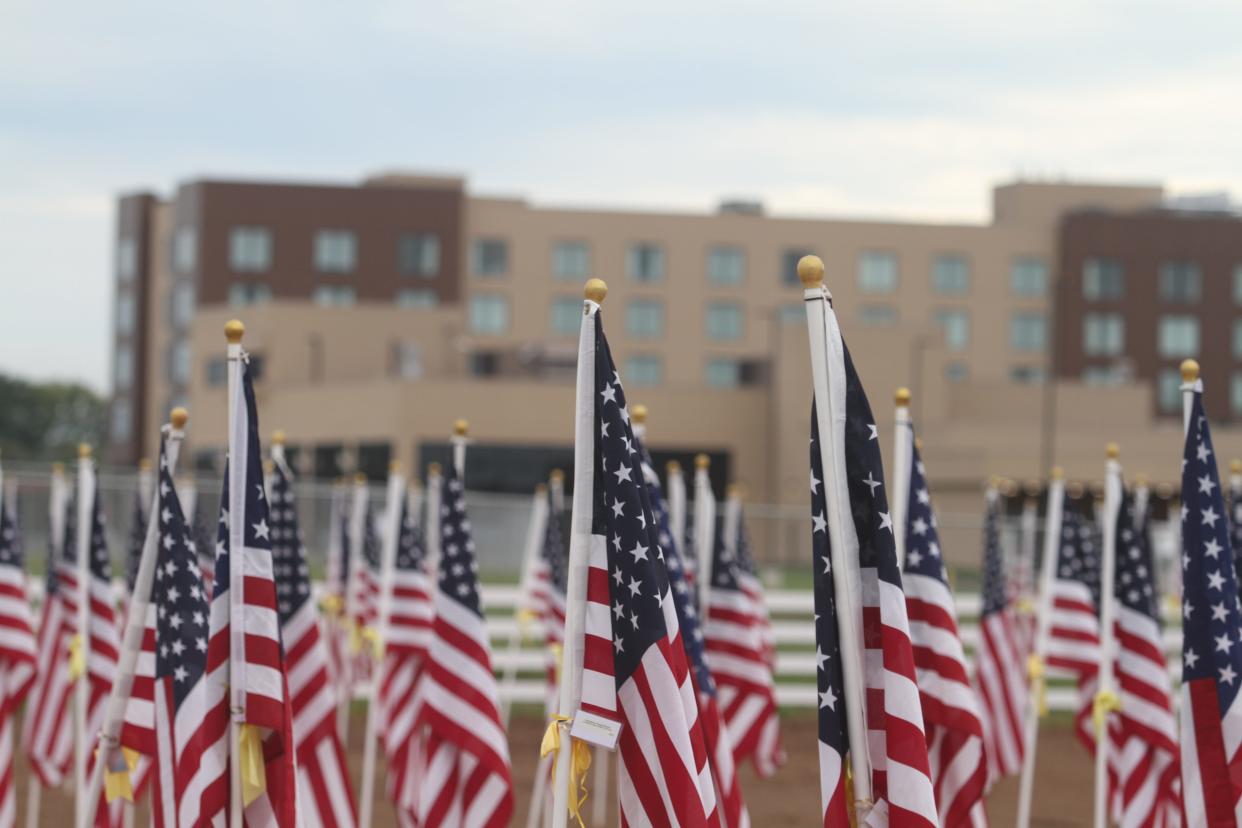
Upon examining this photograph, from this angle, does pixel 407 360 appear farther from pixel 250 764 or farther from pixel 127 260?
pixel 250 764

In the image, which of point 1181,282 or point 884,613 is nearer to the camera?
point 884,613

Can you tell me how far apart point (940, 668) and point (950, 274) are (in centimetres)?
7528

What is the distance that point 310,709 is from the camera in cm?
1059

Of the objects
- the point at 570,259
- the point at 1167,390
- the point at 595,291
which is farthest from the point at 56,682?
the point at 1167,390

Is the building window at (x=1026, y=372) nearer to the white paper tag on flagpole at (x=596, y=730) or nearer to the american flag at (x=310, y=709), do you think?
the american flag at (x=310, y=709)

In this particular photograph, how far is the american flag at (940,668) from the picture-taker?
8.98 meters

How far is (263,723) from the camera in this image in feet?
26.9

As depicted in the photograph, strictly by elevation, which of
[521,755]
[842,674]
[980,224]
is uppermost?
[980,224]

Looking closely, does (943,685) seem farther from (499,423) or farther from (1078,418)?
(1078,418)

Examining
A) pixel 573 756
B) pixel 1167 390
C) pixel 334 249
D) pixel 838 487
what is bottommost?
pixel 573 756

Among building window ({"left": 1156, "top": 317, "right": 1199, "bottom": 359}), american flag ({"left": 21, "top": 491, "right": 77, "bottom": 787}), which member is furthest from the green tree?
american flag ({"left": 21, "top": 491, "right": 77, "bottom": 787})

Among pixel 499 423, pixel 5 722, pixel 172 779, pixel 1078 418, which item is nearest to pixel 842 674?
pixel 172 779

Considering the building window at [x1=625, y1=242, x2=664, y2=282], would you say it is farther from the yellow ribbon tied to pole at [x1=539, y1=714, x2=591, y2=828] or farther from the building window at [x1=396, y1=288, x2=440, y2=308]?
the yellow ribbon tied to pole at [x1=539, y1=714, x2=591, y2=828]

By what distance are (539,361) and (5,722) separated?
5428 centimetres
